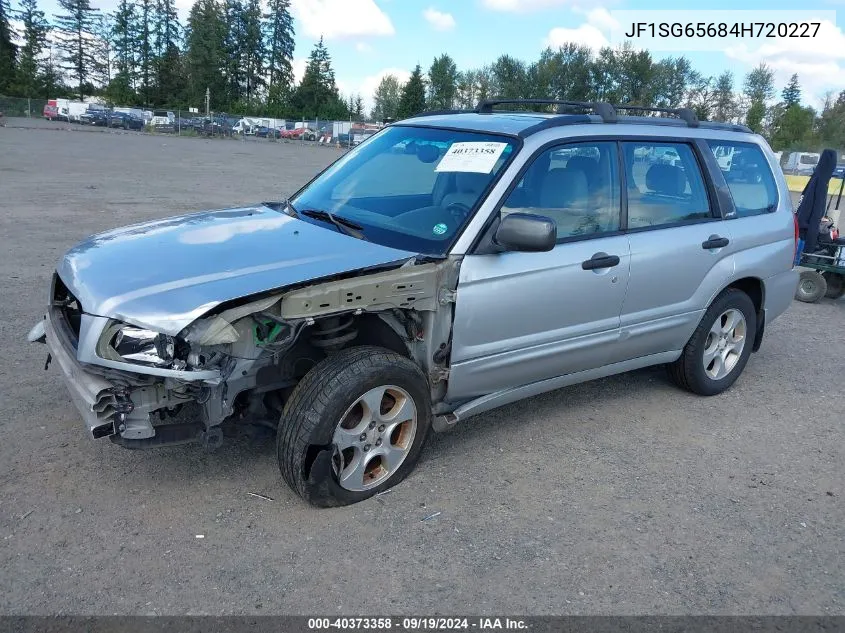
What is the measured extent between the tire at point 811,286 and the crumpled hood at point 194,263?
7.10 metres

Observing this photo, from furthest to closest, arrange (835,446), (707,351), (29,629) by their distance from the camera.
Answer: (707,351) < (835,446) < (29,629)

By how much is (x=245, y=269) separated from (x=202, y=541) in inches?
47.5

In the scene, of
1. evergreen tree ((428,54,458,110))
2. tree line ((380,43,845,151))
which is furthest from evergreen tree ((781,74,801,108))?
evergreen tree ((428,54,458,110))

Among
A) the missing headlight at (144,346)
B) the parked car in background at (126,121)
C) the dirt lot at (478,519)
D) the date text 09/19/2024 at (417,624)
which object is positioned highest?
the parked car in background at (126,121)

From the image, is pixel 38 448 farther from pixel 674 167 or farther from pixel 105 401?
pixel 674 167

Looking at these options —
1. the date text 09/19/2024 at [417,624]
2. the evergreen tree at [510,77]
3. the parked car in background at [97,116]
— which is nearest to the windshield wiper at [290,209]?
the date text 09/19/2024 at [417,624]

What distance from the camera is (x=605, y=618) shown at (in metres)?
2.82

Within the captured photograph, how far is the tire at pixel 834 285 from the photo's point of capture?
29.1 feet

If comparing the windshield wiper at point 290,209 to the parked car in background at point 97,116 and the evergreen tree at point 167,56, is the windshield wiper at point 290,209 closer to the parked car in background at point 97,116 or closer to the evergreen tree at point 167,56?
the parked car in background at point 97,116

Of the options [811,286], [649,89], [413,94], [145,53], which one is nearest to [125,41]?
[145,53]

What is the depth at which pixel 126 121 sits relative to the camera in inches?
2047

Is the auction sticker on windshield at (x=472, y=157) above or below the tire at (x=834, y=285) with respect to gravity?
above

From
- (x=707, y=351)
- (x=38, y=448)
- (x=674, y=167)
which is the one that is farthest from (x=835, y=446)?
(x=38, y=448)

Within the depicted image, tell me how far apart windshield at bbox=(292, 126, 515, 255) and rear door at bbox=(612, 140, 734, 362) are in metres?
1.04
